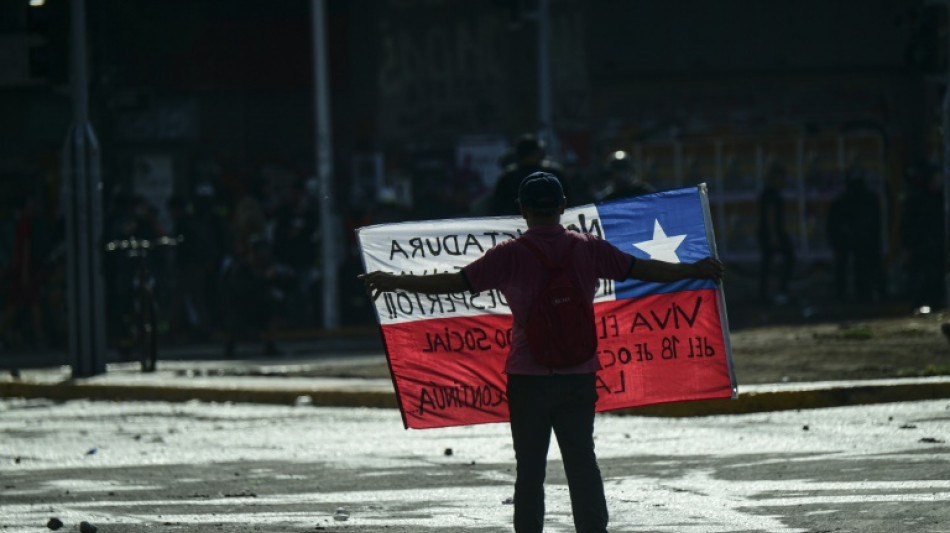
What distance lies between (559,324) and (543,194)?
0.54 meters

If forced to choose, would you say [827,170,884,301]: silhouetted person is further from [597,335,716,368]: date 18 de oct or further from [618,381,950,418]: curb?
[597,335,716,368]: date 18 de oct

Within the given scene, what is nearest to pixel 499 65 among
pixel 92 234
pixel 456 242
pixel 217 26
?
pixel 217 26

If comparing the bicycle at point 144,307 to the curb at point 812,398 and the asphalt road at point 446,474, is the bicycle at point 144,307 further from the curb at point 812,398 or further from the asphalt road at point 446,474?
the curb at point 812,398

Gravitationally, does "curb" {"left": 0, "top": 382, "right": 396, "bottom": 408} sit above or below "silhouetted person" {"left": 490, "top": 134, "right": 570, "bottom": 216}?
below

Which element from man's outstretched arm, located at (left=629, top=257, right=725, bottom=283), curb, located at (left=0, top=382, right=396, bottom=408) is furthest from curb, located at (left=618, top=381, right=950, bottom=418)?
man's outstretched arm, located at (left=629, top=257, right=725, bottom=283)

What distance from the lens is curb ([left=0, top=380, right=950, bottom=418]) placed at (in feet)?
46.1

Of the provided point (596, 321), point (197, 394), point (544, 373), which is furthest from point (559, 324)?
point (197, 394)

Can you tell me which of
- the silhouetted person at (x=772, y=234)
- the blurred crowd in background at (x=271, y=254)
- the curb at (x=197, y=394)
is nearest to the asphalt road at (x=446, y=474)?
the curb at (x=197, y=394)

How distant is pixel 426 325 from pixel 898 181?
76.5ft

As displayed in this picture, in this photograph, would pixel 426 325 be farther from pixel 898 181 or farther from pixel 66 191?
pixel 898 181

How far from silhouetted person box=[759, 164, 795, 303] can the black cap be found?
2062 centimetres

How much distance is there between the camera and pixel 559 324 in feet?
24.5

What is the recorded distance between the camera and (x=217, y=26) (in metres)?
32.0

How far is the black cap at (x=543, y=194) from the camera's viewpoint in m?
7.61
